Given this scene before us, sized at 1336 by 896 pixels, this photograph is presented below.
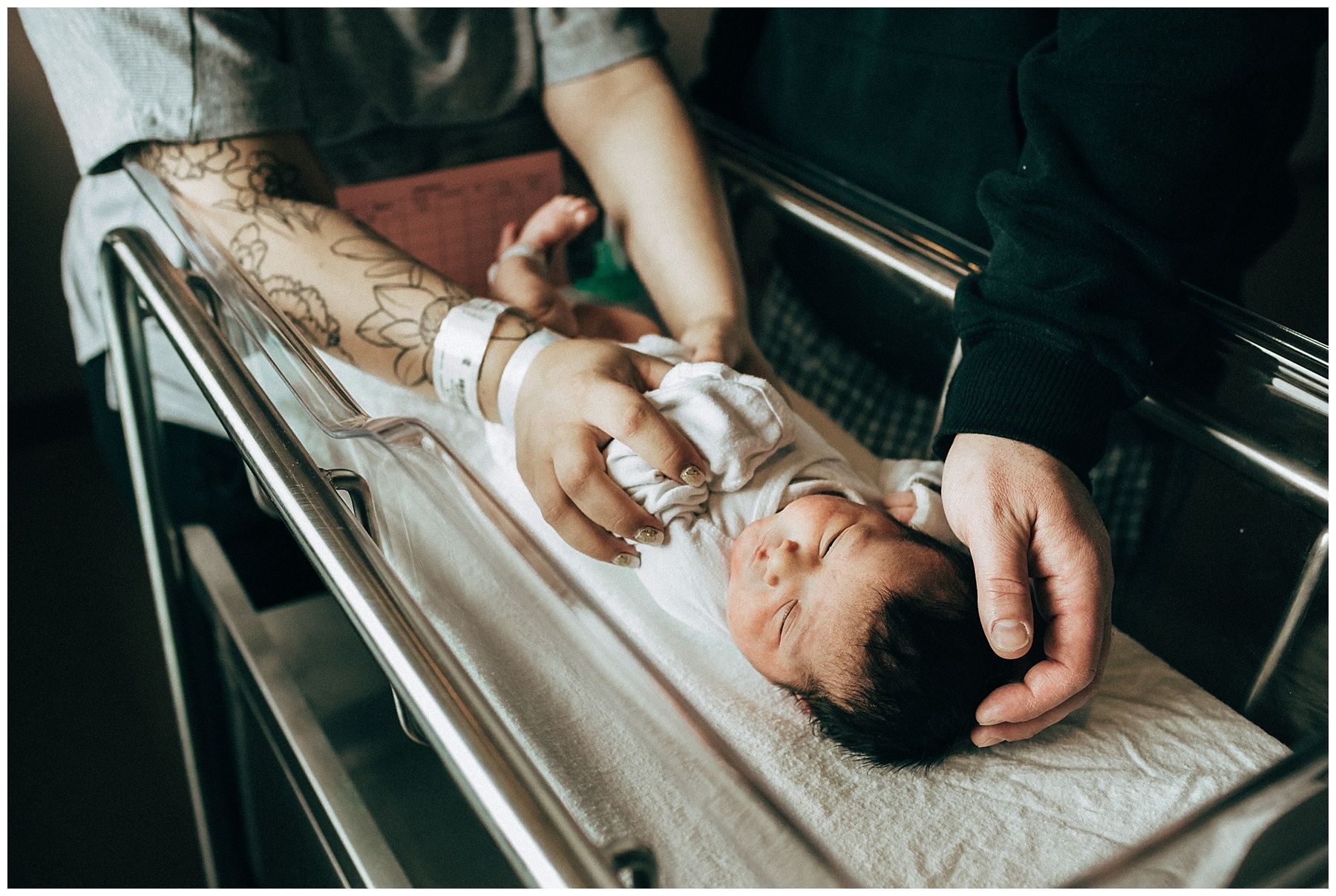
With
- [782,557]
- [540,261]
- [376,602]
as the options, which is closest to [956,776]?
[782,557]

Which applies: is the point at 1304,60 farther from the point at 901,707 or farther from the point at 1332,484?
the point at 901,707

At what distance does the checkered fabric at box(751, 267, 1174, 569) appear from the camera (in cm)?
92

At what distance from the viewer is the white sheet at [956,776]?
1.94ft

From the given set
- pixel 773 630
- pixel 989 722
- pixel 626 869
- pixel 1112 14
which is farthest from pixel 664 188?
pixel 626 869

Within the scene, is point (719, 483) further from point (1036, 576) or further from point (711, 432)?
point (1036, 576)

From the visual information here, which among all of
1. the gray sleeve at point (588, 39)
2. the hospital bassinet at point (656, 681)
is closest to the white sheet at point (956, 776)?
the hospital bassinet at point (656, 681)

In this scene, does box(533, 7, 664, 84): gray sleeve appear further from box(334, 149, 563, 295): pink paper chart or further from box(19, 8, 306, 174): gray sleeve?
box(19, 8, 306, 174): gray sleeve

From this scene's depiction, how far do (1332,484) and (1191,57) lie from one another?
34 centimetres

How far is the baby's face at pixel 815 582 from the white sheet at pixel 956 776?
4cm

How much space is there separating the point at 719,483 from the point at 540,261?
1.31ft

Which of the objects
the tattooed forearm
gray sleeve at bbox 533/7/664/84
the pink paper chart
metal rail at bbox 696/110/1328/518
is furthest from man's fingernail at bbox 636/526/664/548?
gray sleeve at bbox 533/7/664/84

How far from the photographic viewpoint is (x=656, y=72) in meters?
1.14

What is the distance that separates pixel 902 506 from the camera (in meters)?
0.82

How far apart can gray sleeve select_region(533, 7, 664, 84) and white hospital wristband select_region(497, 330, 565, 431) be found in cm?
44
